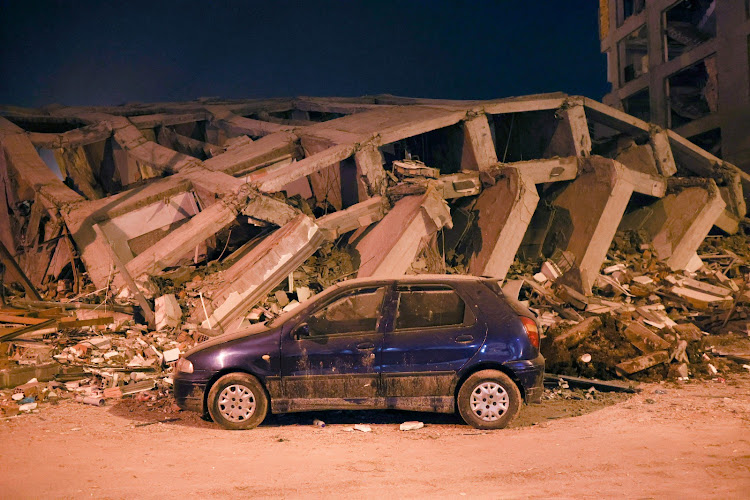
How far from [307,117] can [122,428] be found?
13.9 meters

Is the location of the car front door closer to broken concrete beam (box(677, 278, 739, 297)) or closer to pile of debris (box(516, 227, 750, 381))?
pile of debris (box(516, 227, 750, 381))

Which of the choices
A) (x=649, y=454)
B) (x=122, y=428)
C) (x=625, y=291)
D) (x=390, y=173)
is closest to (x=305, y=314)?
(x=122, y=428)

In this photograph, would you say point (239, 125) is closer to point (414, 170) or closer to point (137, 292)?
point (414, 170)

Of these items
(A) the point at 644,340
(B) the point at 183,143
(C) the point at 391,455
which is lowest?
(C) the point at 391,455

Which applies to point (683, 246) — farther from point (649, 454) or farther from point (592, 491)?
point (592, 491)

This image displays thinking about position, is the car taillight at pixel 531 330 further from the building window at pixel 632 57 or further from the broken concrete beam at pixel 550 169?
the building window at pixel 632 57

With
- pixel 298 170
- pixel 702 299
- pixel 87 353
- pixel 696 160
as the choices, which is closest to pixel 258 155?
pixel 298 170

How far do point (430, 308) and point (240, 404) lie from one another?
6.72 feet

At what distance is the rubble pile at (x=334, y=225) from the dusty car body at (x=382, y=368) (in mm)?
1907

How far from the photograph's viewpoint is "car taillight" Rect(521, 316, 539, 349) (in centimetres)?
683

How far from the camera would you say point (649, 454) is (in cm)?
550

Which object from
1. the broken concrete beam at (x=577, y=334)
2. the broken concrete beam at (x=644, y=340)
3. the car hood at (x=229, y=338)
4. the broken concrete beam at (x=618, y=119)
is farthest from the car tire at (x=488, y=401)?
the broken concrete beam at (x=618, y=119)

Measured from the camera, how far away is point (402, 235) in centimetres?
1196

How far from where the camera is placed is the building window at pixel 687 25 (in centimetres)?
2898
